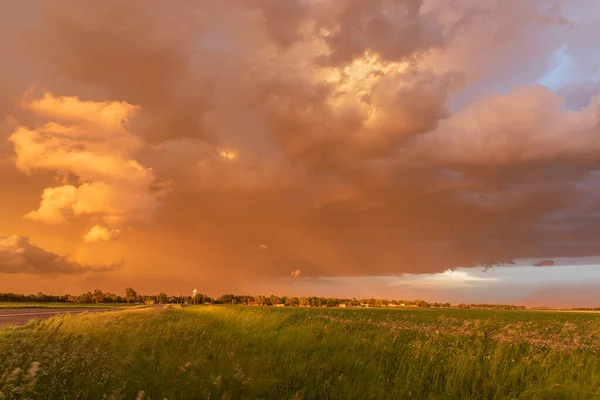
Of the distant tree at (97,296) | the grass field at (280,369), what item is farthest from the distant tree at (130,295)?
the grass field at (280,369)

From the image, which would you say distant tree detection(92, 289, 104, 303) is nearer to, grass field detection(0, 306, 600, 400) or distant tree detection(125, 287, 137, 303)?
distant tree detection(125, 287, 137, 303)

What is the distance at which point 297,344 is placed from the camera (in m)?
13.7

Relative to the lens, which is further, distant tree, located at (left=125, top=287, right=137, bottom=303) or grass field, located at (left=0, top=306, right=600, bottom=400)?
distant tree, located at (left=125, top=287, right=137, bottom=303)

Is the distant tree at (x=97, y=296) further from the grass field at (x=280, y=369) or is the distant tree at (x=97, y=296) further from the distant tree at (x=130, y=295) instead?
the grass field at (x=280, y=369)

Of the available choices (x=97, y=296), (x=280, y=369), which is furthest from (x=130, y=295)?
(x=280, y=369)

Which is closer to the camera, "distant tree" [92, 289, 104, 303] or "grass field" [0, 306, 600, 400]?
"grass field" [0, 306, 600, 400]

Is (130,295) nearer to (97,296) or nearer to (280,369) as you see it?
(97,296)

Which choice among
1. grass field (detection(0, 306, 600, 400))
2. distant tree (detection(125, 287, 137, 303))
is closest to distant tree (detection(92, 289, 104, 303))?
distant tree (detection(125, 287, 137, 303))

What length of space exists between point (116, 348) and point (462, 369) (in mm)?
9403

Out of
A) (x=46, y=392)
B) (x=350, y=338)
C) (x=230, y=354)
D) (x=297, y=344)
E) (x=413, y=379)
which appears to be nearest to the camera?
(x=46, y=392)

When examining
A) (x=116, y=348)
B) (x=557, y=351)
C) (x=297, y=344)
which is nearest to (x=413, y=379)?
(x=297, y=344)

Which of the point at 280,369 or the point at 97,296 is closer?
the point at 280,369

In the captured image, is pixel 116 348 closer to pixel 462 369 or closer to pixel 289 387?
pixel 289 387

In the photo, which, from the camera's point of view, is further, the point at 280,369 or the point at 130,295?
the point at 130,295
